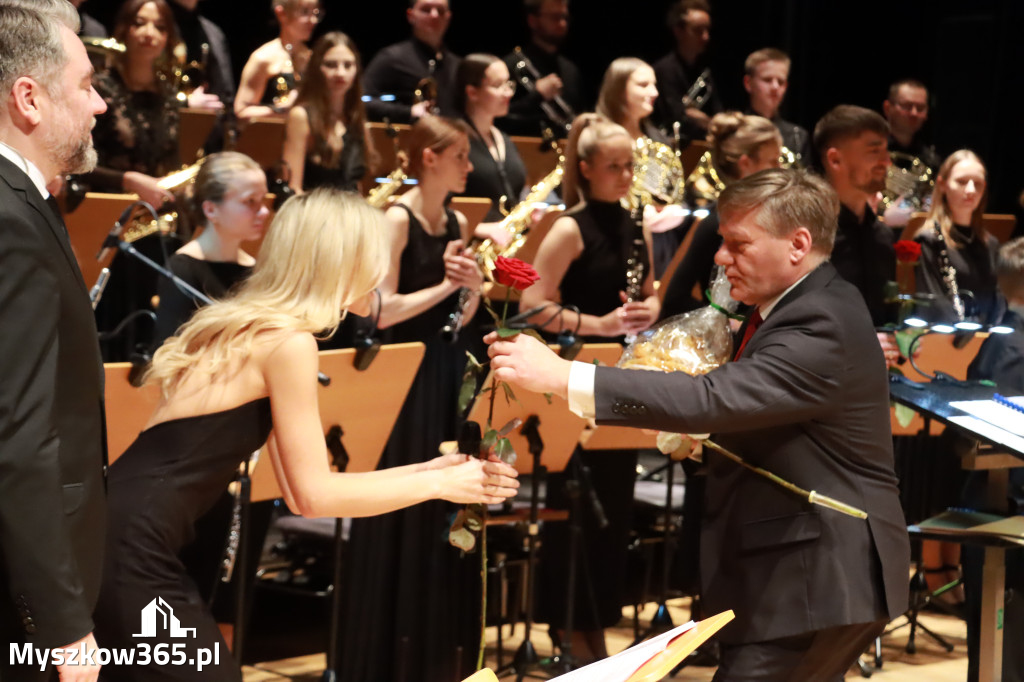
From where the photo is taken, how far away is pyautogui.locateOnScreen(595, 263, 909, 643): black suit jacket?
7.58 ft

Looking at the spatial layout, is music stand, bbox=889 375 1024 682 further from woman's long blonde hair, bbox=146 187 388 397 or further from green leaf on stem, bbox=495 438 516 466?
woman's long blonde hair, bbox=146 187 388 397

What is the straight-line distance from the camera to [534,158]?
595 cm

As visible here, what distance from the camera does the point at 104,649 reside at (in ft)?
7.80

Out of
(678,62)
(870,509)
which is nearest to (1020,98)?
(678,62)

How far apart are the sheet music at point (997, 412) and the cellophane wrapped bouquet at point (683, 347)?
→ 62 cm

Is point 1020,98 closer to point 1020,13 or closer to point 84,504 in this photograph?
point 1020,13

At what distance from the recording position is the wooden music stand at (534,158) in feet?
19.4

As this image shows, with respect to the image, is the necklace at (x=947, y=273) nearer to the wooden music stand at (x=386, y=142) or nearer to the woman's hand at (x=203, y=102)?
the wooden music stand at (x=386, y=142)

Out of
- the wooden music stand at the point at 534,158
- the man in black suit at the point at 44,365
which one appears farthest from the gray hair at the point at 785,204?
the wooden music stand at the point at 534,158

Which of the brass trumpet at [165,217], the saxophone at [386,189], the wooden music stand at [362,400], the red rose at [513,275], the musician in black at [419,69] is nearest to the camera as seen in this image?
the red rose at [513,275]

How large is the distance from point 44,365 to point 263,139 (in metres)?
3.76

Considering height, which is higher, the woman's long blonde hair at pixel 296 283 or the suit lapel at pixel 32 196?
the suit lapel at pixel 32 196

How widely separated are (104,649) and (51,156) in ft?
3.30

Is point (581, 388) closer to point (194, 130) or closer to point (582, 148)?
point (582, 148)
